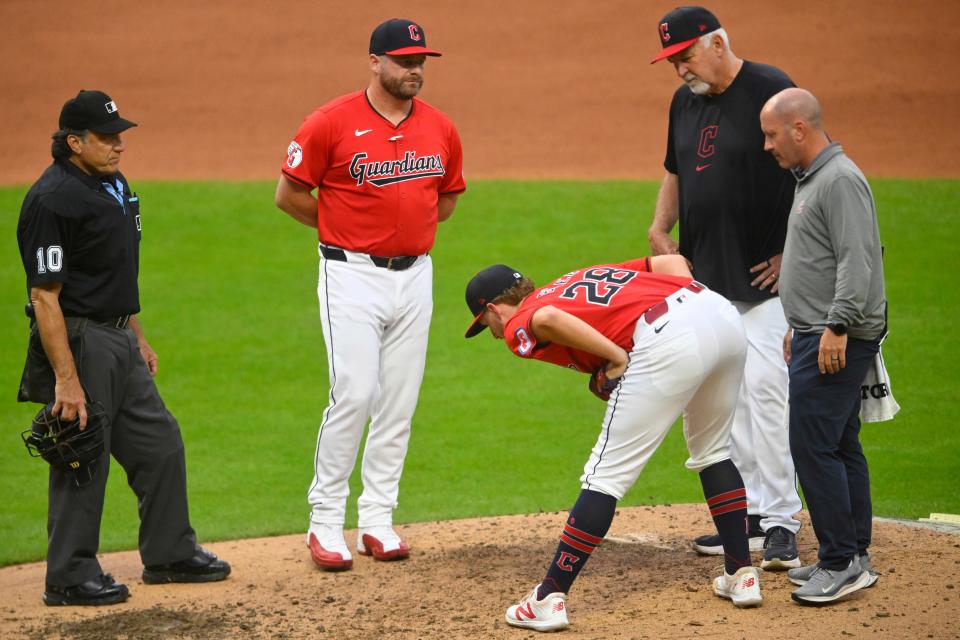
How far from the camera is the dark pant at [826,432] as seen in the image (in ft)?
14.6

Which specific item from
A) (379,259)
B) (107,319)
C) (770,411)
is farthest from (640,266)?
(107,319)

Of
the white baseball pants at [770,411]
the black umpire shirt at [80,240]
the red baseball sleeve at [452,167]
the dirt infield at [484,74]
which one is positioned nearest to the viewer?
the black umpire shirt at [80,240]

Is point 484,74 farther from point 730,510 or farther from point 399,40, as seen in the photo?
point 730,510

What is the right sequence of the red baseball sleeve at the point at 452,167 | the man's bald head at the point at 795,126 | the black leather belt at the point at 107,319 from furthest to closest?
1. the red baseball sleeve at the point at 452,167
2. the black leather belt at the point at 107,319
3. the man's bald head at the point at 795,126

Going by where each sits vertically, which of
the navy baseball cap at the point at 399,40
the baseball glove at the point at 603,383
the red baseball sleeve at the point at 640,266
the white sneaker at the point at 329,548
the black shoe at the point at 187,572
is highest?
the navy baseball cap at the point at 399,40

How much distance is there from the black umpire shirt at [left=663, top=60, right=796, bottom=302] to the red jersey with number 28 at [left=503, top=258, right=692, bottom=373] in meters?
0.73

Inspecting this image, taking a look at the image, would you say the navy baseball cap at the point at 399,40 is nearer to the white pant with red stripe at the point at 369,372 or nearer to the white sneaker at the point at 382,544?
the white pant with red stripe at the point at 369,372

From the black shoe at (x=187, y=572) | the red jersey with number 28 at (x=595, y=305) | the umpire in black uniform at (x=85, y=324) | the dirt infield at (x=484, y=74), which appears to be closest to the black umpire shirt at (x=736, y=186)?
the red jersey with number 28 at (x=595, y=305)

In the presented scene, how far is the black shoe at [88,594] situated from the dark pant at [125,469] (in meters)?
0.03

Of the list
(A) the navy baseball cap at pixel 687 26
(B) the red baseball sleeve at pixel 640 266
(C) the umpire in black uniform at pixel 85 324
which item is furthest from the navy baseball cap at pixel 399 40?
(B) the red baseball sleeve at pixel 640 266

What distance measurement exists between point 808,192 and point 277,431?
5.18 metres

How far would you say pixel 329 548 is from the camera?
5422 mm

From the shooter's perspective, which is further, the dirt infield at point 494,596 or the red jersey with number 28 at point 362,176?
the red jersey with number 28 at point 362,176

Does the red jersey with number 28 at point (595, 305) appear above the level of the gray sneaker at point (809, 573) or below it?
above
